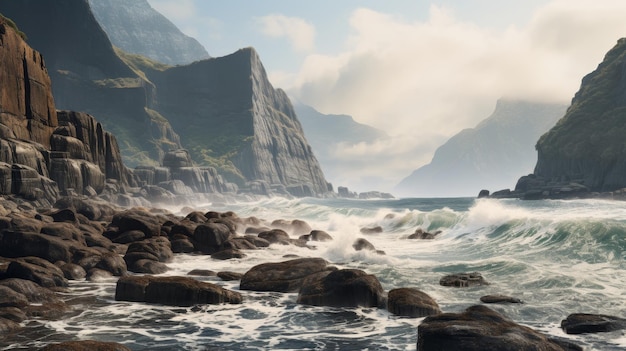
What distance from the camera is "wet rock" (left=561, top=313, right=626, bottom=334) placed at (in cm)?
1160

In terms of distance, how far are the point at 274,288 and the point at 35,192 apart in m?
38.0

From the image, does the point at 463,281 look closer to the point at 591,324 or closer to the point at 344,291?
the point at 344,291

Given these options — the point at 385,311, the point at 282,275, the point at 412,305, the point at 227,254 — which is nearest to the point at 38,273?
the point at 282,275

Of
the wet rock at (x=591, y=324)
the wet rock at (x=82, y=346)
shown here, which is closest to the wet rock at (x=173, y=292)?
the wet rock at (x=82, y=346)

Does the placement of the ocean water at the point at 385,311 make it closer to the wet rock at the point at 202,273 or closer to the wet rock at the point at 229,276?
the wet rock at the point at 229,276

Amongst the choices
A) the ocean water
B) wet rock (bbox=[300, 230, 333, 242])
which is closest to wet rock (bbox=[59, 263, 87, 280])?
the ocean water

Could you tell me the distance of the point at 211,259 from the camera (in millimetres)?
26125

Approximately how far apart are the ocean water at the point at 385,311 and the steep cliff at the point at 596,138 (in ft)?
356

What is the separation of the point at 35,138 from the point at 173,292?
4758 centimetres

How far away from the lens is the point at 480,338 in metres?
9.15

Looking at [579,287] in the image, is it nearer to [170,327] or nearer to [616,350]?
[616,350]

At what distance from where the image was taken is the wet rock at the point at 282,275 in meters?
17.8

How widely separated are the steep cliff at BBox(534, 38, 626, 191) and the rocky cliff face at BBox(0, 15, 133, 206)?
118651mm

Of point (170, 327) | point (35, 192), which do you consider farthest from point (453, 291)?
point (35, 192)
